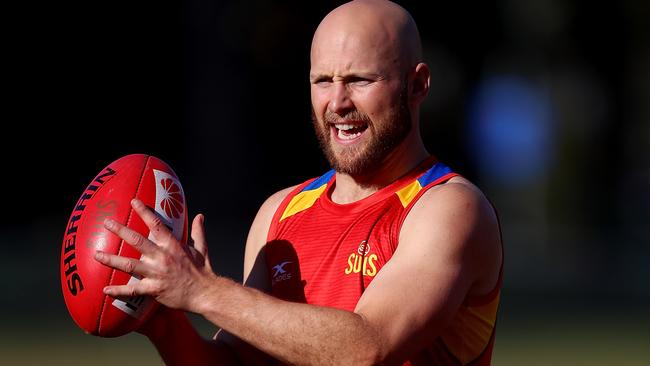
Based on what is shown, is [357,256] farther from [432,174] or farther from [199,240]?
[199,240]

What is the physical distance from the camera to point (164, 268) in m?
3.91

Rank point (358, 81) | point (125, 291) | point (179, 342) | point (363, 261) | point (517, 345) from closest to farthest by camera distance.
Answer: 1. point (125, 291)
2. point (363, 261)
3. point (358, 81)
4. point (179, 342)
5. point (517, 345)

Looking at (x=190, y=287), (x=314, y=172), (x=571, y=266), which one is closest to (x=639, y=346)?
(x=571, y=266)

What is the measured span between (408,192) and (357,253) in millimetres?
327

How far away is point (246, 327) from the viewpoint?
393cm

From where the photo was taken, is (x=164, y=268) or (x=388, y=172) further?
(x=388, y=172)

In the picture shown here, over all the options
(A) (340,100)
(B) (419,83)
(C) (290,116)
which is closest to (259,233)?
(A) (340,100)

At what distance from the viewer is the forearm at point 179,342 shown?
4.56 metres

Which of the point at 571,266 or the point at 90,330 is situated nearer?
the point at 90,330

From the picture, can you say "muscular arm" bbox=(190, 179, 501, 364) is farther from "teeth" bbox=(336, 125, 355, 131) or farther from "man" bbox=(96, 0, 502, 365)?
"teeth" bbox=(336, 125, 355, 131)

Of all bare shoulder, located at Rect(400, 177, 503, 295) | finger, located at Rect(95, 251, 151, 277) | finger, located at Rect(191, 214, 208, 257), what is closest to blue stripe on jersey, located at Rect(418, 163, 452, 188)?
bare shoulder, located at Rect(400, 177, 503, 295)

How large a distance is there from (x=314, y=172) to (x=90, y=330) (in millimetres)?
19038

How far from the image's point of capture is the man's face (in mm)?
4477

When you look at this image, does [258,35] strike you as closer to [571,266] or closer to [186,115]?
[186,115]
